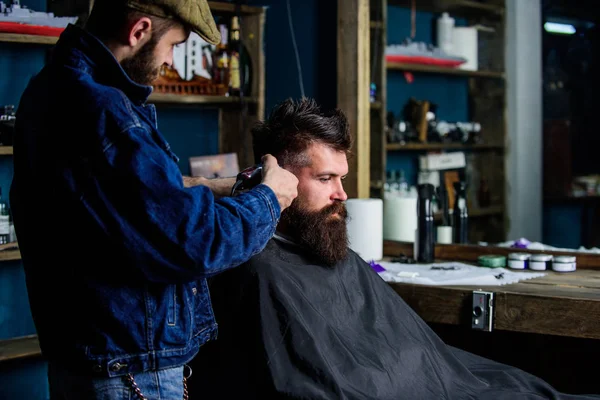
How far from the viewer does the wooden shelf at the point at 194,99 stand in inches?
144

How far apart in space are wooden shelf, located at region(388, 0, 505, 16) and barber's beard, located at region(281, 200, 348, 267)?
163 centimetres

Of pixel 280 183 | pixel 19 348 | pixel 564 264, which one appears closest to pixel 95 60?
pixel 280 183

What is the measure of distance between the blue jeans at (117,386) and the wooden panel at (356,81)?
215 cm

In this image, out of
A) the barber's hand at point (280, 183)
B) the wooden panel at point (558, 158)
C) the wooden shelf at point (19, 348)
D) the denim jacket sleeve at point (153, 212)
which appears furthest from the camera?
the wooden panel at point (558, 158)

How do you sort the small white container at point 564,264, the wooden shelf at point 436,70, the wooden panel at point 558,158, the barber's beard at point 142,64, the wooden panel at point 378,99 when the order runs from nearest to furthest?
the barber's beard at point 142,64, the small white container at point 564,264, the wooden panel at point 558,158, the wooden shelf at point 436,70, the wooden panel at point 378,99

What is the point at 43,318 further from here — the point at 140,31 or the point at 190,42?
the point at 190,42

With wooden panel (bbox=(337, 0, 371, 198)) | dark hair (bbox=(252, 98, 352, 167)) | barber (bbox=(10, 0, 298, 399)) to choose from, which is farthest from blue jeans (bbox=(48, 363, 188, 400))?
wooden panel (bbox=(337, 0, 371, 198))

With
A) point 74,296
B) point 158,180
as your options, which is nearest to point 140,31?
point 158,180

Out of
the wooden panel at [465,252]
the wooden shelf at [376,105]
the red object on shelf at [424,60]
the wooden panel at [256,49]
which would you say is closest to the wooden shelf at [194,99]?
the wooden panel at [256,49]

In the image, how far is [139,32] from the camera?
1.48 m

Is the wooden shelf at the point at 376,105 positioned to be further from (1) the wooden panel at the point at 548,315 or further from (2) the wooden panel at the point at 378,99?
(1) the wooden panel at the point at 548,315

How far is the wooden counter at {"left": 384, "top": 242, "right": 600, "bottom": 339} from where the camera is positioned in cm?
239

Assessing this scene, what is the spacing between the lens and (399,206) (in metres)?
3.56

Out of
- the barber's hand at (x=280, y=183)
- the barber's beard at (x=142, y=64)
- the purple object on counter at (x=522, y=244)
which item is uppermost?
the barber's beard at (x=142, y=64)
